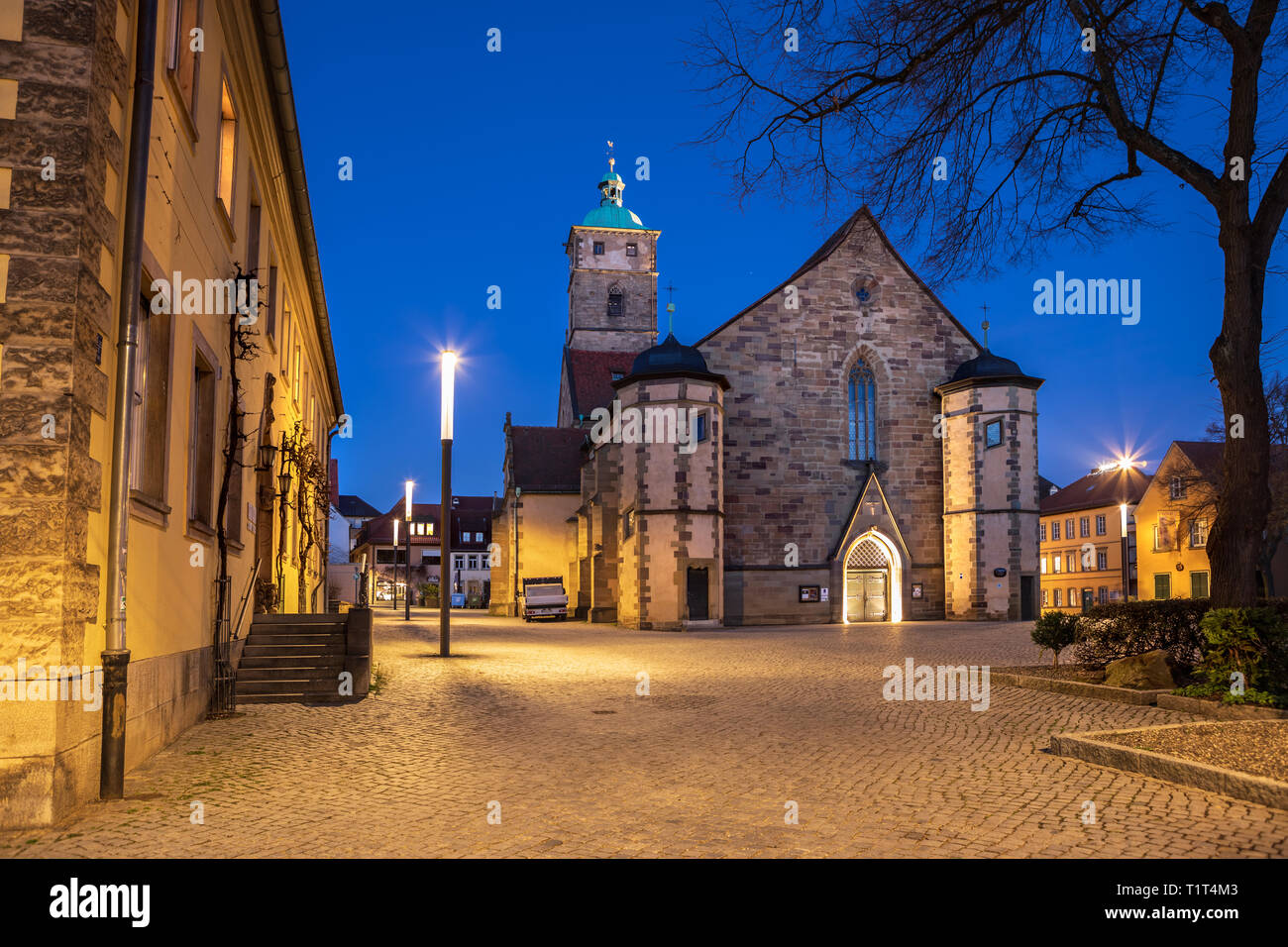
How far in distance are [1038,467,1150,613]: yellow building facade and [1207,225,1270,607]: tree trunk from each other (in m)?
48.1

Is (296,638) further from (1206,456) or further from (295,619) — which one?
(1206,456)

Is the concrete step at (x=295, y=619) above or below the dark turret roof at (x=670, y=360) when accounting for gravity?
below

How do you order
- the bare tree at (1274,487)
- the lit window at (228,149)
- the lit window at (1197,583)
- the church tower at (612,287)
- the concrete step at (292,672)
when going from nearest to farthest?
the lit window at (228,149) → the concrete step at (292,672) → the bare tree at (1274,487) → the lit window at (1197,583) → the church tower at (612,287)

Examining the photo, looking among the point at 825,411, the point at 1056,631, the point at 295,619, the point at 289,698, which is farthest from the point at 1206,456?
the point at 289,698

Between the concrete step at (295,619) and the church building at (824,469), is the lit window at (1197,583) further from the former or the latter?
the concrete step at (295,619)

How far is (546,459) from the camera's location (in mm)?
57875

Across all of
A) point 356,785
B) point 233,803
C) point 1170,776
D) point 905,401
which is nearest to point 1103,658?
point 1170,776

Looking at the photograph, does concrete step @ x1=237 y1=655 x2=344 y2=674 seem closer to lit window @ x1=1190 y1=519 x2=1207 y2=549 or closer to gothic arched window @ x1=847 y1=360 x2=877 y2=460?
gothic arched window @ x1=847 y1=360 x2=877 y2=460

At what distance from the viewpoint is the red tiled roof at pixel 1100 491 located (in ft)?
202

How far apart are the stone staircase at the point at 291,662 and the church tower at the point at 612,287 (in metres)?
59.7

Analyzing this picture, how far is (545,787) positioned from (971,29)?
7.81 meters

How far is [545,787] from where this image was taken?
7.54 metres

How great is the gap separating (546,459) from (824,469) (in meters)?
21.4

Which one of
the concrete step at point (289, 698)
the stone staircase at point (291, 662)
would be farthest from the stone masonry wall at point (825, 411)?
the concrete step at point (289, 698)
